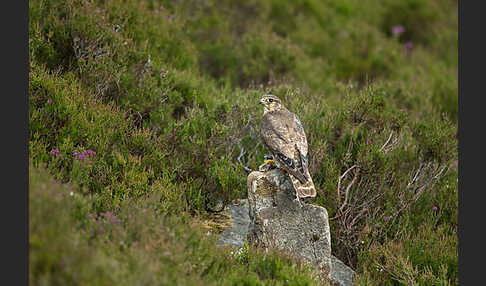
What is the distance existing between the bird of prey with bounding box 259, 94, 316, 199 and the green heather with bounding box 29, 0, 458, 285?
877mm

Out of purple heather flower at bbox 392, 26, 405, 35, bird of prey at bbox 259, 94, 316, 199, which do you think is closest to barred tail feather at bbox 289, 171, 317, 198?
bird of prey at bbox 259, 94, 316, 199

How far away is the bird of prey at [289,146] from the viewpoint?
5.40 m

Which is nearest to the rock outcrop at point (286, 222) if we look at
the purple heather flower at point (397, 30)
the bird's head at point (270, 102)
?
the bird's head at point (270, 102)

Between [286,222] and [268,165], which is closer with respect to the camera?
[286,222]

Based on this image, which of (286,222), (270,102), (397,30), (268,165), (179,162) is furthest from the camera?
(397,30)

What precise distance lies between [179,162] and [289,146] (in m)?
1.94

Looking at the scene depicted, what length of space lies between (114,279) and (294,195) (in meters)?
2.66

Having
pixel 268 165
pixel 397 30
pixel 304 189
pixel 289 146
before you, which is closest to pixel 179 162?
pixel 268 165

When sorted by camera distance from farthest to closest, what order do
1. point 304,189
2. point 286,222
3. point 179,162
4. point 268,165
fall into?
point 179,162 → point 268,165 → point 286,222 → point 304,189

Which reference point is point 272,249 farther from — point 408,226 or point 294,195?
point 408,226

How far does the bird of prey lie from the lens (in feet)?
17.7

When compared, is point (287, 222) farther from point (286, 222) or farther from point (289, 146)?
point (289, 146)

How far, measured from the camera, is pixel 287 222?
226 inches

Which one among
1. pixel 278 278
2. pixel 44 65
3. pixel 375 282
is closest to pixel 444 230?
pixel 375 282
